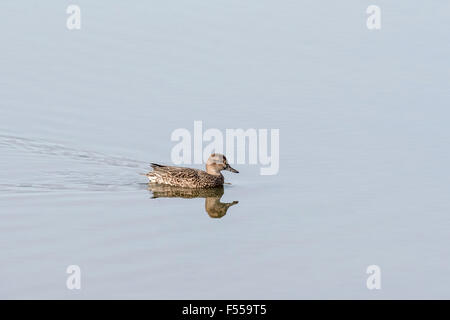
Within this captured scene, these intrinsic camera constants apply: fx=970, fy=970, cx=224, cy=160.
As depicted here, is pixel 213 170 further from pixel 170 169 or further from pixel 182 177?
pixel 170 169

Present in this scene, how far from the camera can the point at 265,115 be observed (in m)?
20.3

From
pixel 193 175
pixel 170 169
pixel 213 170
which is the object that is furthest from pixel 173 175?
pixel 213 170

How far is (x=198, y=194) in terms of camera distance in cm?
1734

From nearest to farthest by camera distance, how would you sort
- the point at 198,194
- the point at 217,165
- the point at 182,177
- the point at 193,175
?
1. the point at 198,194
2. the point at 182,177
3. the point at 193,175
4. the point at 217,165

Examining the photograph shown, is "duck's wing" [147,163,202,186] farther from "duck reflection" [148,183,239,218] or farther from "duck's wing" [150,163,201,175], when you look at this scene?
"duck reflection" [148,183,239,218]

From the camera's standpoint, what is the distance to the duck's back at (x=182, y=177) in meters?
17.3

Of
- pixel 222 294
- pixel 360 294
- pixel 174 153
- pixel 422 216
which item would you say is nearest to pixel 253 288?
pixel 222 294

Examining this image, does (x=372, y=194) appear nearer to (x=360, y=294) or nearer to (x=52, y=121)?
(x=360, y=294)

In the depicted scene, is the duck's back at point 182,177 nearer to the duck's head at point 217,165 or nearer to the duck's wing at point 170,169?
the duck's wing at point 170,169

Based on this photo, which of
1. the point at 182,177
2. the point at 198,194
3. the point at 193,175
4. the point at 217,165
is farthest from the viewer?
the point at 217,165

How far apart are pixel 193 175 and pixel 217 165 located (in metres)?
0.54

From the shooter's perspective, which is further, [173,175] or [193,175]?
[193,175]

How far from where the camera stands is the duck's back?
17297 millimetres

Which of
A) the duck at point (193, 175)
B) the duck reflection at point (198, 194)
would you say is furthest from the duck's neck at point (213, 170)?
the duck reflection at point (198, 194)
